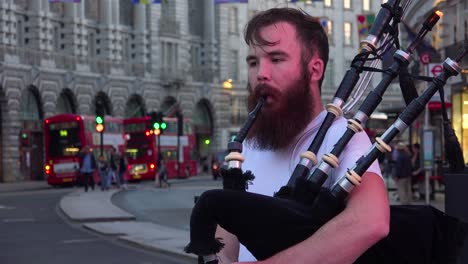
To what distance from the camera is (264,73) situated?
2867mm

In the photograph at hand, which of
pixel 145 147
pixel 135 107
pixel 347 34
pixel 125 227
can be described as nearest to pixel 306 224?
pixel 125 227

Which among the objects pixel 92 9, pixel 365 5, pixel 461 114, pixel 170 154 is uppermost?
pixel 365 5

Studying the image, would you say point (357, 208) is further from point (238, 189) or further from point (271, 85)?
point (271, 85)

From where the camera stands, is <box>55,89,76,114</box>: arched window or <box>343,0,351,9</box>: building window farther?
<box>343,0,351,9</box>: building window

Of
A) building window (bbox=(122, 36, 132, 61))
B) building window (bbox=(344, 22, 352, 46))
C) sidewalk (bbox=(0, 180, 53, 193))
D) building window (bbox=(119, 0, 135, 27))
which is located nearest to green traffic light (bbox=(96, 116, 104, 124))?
sidewalk (bbox=(0, 180, 53, 193))

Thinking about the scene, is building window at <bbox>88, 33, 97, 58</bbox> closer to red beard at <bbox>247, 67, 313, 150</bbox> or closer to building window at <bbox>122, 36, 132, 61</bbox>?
building window at <bbox>122, 36, 132, 61</bbox>

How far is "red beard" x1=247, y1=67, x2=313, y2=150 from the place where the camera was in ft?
9.49

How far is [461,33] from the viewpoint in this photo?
29.1 metres

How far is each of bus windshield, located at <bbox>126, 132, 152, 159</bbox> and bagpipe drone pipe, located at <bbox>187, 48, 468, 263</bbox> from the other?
47.7 meters

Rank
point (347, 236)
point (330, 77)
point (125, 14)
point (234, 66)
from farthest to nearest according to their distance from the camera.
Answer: point (330, 77)
point (234, 66)
point (125, 14)
point (347, 236)

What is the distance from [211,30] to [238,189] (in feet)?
222

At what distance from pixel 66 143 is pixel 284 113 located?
42.9 m

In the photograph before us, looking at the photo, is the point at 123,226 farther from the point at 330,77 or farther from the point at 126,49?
the point at 330,77

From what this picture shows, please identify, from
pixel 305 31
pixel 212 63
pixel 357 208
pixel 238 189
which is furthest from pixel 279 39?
pixel 212 63
